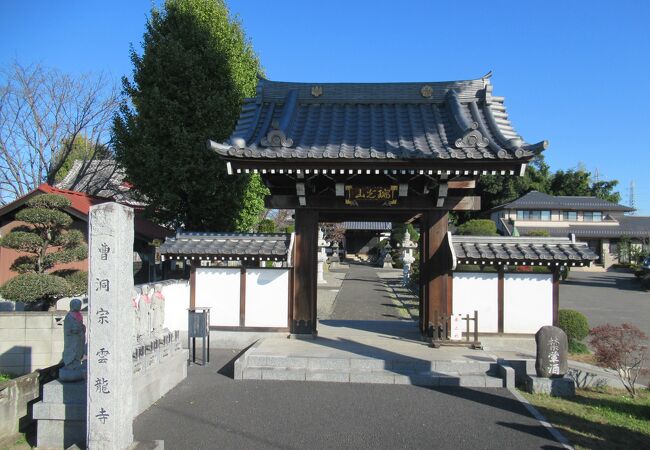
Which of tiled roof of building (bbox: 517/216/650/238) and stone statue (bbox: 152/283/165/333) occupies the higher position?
tiled roof of building (bbox: 517/216/650/238)

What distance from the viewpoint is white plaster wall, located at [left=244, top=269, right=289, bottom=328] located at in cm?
1123

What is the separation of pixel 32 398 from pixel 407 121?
936 centimetres

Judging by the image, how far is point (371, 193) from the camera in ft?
35.6

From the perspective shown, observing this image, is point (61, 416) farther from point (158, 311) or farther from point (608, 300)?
point (608, 300)

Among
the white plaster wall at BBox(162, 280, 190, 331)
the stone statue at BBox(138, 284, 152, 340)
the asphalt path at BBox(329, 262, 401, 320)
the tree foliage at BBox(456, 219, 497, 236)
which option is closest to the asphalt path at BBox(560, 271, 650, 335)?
the tree foliage at BBox(456, 219, 497, 236)

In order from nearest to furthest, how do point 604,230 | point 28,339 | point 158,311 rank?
1. point 158,311
2. point 28,339
3. point 604,230

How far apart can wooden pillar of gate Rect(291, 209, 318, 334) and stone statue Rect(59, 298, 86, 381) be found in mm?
5440

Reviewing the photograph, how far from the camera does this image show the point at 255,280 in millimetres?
11359

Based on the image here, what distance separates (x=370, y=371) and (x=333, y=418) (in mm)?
2097

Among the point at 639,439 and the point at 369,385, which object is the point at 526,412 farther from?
the point at 369,385

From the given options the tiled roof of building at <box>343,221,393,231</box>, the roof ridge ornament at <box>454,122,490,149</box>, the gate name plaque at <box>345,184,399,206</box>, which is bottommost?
the gate name plaque at <box>345,184,399,206</box>

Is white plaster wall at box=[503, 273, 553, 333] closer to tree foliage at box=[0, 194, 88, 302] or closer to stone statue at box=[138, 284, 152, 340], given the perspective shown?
stone statue at box=[138, 284, 152, 340]

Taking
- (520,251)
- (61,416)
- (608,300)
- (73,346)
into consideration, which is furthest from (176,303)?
(608,300)

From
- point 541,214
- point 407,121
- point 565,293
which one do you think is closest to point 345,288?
point 565,293
